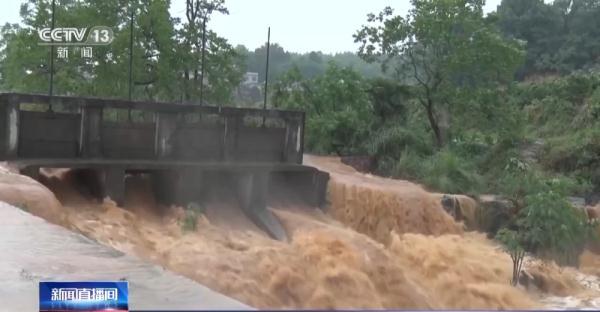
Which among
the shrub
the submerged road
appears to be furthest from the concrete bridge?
the submerged road

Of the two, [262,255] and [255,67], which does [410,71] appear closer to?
[262,255]

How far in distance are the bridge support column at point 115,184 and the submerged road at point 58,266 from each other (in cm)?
691

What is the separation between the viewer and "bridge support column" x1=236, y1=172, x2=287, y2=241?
15914mm

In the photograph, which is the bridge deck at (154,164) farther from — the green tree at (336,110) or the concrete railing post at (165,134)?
the green tree at (336,110)

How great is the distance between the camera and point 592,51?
4247 centimetres

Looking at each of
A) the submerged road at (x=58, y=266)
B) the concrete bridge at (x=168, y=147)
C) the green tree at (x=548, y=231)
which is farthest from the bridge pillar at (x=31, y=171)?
the green tree at (x=548, y=231)

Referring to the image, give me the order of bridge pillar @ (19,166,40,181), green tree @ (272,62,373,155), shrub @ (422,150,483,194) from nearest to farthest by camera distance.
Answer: bridge pillar @ (19,166,40,181)
shrub @ (422,150,483,194)
green tree @ (272,62,373,155)

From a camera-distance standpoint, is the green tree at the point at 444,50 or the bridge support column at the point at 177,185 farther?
the green tree at the point at 444,50

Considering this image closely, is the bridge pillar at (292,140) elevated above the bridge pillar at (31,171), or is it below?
above

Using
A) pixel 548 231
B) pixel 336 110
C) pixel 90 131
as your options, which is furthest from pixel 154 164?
pixel 336 110

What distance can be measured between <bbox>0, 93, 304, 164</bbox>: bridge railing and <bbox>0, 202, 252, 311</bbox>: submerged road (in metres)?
7.54

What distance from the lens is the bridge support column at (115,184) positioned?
1444cm

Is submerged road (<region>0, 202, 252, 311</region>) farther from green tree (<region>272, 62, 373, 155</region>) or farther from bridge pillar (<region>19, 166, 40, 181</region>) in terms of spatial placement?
green tree (<region>272, 62, 373, 155</region>)

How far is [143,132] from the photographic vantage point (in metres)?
16.0
